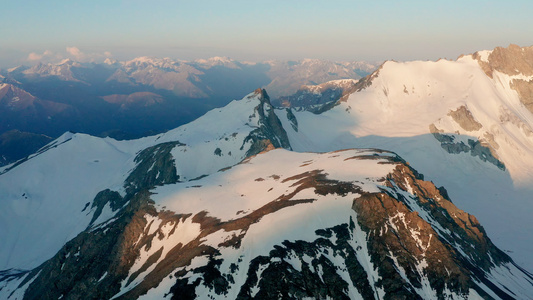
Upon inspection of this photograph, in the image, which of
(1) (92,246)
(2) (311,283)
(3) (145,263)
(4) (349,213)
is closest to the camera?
(2) (311,283)

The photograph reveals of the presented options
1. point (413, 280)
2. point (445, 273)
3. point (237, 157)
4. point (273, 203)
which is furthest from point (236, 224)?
point (237, 157)

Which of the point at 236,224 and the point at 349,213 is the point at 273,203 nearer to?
the point at 236,224

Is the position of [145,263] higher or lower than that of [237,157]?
higher

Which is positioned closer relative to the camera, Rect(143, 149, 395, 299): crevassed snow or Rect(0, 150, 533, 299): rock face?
Rect(0, 150, 533, 299): rock face

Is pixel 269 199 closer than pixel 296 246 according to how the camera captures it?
No

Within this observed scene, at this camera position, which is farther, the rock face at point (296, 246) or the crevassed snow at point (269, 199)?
the crevassed snow at point (269, 199)

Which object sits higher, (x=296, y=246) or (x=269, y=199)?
(x=296, y=246)

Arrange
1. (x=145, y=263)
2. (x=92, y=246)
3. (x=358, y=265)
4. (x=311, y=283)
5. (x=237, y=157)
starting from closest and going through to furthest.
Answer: (x=311, y=283) < (x=358, y=265) < (x=145, y=263) < (x=92, y=246) < (x=237, y=157)

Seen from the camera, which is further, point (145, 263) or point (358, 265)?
point (145, 263)
